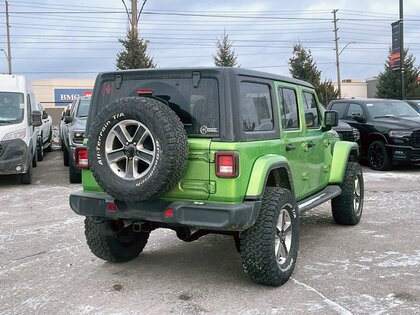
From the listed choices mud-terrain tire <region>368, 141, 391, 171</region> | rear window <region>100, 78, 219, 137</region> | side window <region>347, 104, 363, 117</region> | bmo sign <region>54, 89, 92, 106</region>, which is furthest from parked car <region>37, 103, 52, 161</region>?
bmo sign <region>54, 89, 92, 106</region>

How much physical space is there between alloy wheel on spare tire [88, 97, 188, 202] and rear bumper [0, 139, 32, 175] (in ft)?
20.7

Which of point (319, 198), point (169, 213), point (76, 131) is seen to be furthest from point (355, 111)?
point (169, 213)

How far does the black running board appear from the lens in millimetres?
5168

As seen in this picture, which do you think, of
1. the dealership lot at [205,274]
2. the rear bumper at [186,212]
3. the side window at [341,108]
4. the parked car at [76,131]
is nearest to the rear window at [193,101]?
the rear bumper at [186,212]

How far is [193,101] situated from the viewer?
4199 mm

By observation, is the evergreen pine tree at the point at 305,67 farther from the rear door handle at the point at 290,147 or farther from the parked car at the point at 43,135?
the rear door handle at the point at 290,147

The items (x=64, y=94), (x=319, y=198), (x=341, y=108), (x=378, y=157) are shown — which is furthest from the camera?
(x=64, y=94)

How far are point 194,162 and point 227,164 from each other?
0.93 feet

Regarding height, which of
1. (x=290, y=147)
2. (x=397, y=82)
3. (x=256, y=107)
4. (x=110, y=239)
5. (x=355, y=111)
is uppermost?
(x=397, y=82)

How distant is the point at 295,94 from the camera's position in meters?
5.43

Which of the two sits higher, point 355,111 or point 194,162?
point 355,111

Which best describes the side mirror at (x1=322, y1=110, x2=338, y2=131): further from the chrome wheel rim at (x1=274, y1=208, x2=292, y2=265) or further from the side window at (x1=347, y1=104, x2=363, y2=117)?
the side window at (x1=347, y1=104, x2=363, y2=117)

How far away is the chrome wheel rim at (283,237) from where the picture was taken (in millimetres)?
4371

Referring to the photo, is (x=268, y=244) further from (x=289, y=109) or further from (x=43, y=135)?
(x=43, y=135)
